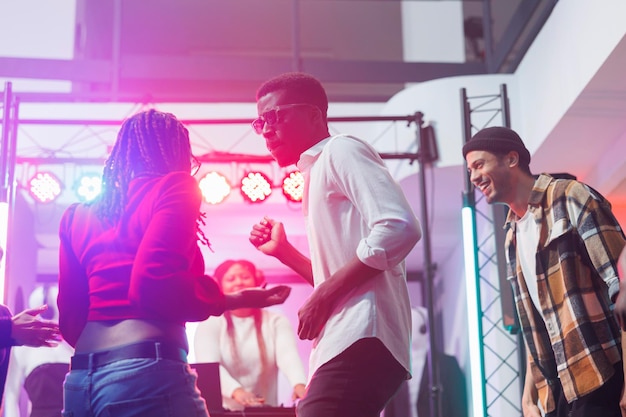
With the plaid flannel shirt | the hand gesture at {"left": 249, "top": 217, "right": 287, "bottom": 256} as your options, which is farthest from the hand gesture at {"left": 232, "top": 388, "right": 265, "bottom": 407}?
the hand gesture at {"left": 249, "top": 217, "right": 287, "bottom": 256}

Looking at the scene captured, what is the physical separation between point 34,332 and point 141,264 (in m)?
0.58

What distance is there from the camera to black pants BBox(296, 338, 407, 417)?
1.84 m

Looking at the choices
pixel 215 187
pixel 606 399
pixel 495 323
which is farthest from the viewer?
pixel 215 187

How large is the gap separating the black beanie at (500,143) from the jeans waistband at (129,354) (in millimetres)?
1764

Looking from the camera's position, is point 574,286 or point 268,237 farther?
point 574,286

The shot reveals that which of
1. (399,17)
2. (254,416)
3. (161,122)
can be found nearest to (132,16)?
(399,17)

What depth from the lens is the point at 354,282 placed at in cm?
191

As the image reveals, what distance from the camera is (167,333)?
1.83 meters

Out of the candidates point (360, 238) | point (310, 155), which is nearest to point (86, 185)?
point (310, 155)

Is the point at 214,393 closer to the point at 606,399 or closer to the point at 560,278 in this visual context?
the point at 560,278

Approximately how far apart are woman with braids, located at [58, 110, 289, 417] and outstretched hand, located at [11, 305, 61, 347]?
1.04 ft

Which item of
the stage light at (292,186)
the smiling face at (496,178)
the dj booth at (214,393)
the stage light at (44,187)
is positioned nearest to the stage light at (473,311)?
the dj booth at (214,393)

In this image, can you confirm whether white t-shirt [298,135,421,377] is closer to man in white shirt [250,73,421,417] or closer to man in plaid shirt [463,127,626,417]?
man in white shirt [250,73,421,417]

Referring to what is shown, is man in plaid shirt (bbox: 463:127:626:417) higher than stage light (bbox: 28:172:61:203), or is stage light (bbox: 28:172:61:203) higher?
stage light (bbox: 28:172:61:203)
